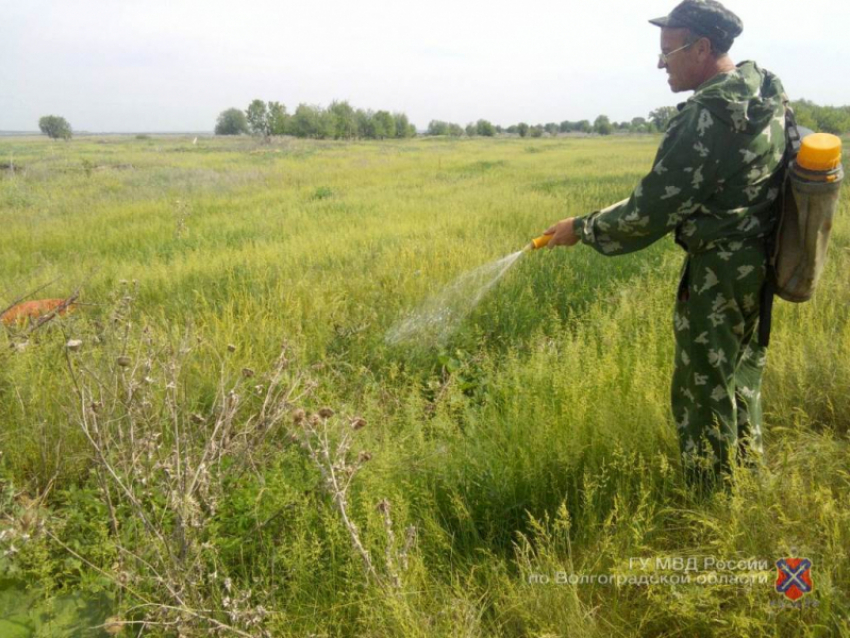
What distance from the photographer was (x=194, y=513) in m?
1.63

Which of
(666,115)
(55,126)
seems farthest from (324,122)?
(666,115)

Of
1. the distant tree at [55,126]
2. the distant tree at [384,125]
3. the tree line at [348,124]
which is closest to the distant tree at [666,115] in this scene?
the tree line at [348,124]

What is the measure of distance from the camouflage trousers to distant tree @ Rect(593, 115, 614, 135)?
108597 mm

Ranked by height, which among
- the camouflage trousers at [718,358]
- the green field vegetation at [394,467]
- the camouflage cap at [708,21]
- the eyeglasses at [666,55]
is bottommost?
the green field vegetation at [394,467]

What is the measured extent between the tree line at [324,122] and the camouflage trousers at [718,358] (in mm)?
60957

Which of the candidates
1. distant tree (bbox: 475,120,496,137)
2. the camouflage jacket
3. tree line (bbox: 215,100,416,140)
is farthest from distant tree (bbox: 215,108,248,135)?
the camouflage jacket

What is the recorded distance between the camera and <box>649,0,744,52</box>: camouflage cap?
1799 mm

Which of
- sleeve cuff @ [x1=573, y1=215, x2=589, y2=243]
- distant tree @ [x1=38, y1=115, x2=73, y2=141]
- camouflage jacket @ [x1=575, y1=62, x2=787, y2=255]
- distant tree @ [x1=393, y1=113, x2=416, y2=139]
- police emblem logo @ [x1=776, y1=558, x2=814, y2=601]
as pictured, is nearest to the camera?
police emblem logo @ [x1=776, y1=558, x2=814, y2=601]

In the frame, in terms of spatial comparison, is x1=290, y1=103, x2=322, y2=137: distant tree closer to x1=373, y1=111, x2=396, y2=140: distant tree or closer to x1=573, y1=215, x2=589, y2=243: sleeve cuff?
x1=373, y1=111, x2=396, y2=140: distant tree

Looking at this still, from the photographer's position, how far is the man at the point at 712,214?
1783mm

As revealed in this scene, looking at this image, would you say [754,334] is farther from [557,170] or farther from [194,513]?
[557,170]

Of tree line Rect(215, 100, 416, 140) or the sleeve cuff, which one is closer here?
the sleeve cuff

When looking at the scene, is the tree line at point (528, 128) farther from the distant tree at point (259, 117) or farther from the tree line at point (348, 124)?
the distant tree at point (259, 117)

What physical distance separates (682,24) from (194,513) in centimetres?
231
